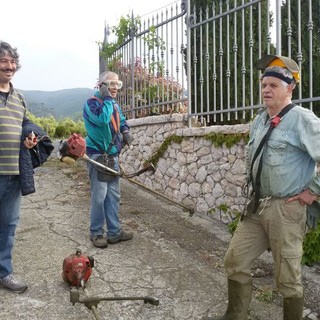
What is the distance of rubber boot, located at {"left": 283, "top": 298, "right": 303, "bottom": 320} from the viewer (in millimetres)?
2508

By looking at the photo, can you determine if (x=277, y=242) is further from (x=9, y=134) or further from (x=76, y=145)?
(x=9, y=134)

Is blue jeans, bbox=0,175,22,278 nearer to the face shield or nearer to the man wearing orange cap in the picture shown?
the face shield

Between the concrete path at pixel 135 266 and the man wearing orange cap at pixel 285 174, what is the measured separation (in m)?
0.77

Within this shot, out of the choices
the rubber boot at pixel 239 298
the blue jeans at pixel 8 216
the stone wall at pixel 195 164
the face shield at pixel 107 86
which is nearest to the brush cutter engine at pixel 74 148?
the blue jeans at pixel 8 216

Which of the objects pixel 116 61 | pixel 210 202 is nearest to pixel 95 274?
pixel 210 202

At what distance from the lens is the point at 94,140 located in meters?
4.25

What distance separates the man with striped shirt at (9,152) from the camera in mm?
3082

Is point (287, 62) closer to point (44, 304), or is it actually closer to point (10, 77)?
point (10, 77)

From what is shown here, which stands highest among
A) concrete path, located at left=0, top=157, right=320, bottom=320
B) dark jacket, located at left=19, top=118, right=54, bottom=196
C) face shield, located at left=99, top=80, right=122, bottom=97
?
face shield, located at left=99, top=80, right=122, bottom=97

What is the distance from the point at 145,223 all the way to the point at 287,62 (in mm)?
3237

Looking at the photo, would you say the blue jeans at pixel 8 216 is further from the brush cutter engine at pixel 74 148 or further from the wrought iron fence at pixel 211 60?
the wrought iron fence at pixel 211 60

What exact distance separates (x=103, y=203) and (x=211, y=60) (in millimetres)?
2986

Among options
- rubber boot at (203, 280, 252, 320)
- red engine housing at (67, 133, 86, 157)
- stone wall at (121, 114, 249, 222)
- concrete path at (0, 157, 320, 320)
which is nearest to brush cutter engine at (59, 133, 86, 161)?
red engine housing at (67, 133, 86, 157)

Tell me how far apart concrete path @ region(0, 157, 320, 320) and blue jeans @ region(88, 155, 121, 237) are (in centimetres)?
21
